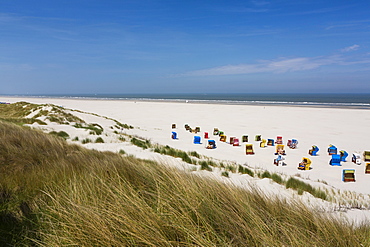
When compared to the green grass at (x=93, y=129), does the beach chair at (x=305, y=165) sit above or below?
below

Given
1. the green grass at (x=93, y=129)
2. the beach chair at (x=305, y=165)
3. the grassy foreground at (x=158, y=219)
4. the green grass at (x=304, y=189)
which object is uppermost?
the grassy foreground at (x=158, y=219)

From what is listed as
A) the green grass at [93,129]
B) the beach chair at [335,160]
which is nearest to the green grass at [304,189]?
→ the beach chair at [335,160]

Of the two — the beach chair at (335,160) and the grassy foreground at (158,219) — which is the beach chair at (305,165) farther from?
the grassy foreground at (158,219)

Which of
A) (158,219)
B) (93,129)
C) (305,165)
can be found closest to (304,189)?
(305,165)

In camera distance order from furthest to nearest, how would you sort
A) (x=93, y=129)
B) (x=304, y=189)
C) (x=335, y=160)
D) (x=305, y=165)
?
(x=93, y=129) → (x=335, y=160) → (x=305, y=165) → (x=304, y=189)

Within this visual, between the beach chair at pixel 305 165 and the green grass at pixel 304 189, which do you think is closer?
the green grass at pixel 304 189

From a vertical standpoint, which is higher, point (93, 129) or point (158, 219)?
point (158, 219)

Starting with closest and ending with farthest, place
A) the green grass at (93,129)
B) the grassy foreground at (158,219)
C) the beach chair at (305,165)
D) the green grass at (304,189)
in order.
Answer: the grassy foreground at (158,219) < the green grass at (304,189) < the beach chair at (305,165) < the green grass at (93,129)

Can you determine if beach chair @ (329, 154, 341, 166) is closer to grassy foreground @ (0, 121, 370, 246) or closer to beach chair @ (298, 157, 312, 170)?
beach chair @ (298, 157, 312, 170)

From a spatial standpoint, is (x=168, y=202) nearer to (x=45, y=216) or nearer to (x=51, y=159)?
(x=45, y=216)

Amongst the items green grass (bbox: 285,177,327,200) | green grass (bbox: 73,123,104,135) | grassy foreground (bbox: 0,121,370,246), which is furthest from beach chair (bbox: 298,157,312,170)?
green grass (bbox: 73,123,104,135)

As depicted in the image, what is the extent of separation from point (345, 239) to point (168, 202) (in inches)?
71.6

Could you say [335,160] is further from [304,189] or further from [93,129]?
[93,129]

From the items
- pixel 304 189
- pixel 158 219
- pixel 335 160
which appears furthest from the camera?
pixel 335 160
